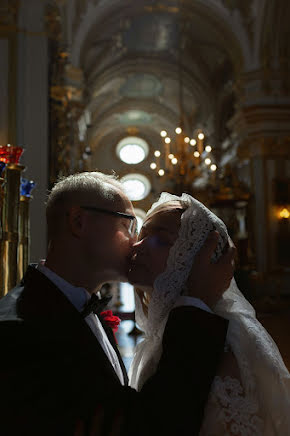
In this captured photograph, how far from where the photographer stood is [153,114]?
1075 inches

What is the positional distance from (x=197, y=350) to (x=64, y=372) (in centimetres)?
36

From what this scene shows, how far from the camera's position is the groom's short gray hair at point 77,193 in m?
1.47

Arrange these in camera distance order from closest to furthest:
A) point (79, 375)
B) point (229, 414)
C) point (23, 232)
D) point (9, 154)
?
1. point (79, 375)
2. point (229, 414)
3. point (9, 154)
4. point (23, 232)

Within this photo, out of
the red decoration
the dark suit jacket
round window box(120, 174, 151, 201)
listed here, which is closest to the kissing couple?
the dark suit jacket

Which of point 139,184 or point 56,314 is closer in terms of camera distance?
point 56,314

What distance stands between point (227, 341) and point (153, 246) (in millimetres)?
385

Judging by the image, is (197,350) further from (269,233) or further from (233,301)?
(269,233)

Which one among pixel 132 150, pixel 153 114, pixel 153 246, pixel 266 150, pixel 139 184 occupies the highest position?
pixel 153 114

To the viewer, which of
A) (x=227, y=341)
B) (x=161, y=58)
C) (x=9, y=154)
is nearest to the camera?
(x=227, y=341)

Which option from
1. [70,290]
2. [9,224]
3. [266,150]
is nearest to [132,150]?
[266,150]

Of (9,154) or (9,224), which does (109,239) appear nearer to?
(9,224)

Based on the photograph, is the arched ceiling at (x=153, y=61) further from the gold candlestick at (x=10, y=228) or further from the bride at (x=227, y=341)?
the bride at (x=227, y=341)

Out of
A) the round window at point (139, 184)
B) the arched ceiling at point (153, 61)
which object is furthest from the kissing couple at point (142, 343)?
the round window at point (139, 184)

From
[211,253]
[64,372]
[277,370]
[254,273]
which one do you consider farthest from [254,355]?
[254,273]
